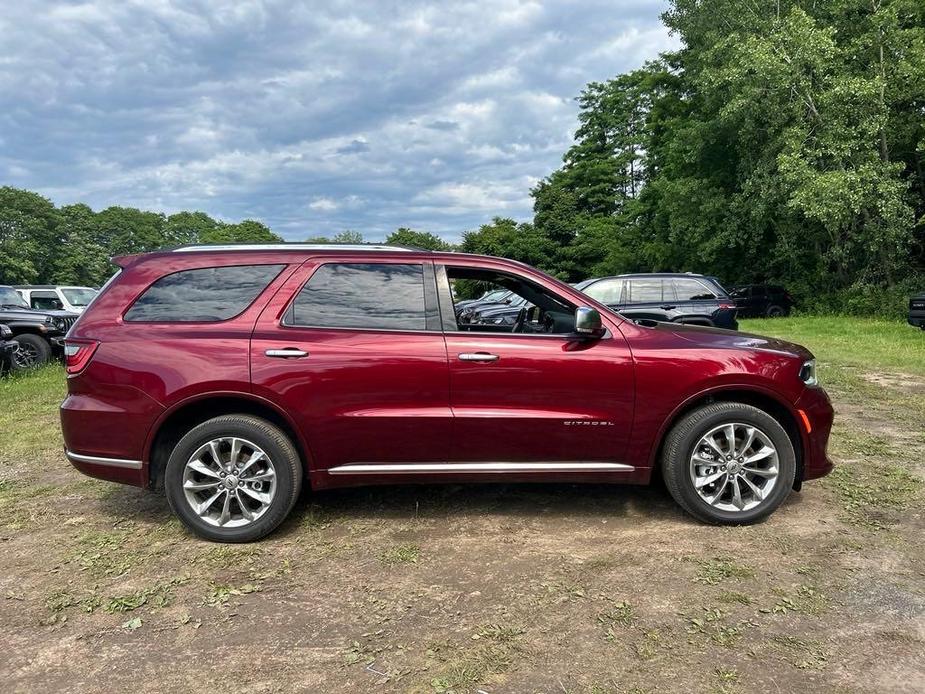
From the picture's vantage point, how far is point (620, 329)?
3793 millimetres

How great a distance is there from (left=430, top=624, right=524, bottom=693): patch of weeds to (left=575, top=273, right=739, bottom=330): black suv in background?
8.67m

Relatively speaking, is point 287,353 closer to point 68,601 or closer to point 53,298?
point 68,601

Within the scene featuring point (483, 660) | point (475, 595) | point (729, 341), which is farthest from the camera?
point (729, 341)

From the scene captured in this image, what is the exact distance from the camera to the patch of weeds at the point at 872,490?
3888 millimetres

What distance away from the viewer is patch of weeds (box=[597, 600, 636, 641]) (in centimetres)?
269

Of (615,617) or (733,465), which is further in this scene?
(733,465)

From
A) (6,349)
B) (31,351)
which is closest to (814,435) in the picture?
(6,349)

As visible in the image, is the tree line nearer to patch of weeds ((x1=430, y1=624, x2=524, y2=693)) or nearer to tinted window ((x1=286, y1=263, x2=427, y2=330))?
tinted window ((x1=286, y1=263, x2=427, y2=330))

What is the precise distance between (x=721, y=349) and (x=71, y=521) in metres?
4.37

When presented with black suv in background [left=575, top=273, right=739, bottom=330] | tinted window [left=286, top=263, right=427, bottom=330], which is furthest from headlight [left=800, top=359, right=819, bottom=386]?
black suv in background [left=575, top=273, right=739, bottom=330]

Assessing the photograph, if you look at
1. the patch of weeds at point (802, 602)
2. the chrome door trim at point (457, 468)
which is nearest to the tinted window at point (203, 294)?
the chrome door trim at point (457, 468)

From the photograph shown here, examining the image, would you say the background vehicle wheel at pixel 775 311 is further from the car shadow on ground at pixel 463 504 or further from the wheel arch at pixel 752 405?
the wheel arch at pixel 752 405

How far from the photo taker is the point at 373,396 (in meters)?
3.60

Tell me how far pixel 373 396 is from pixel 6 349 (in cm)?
903
